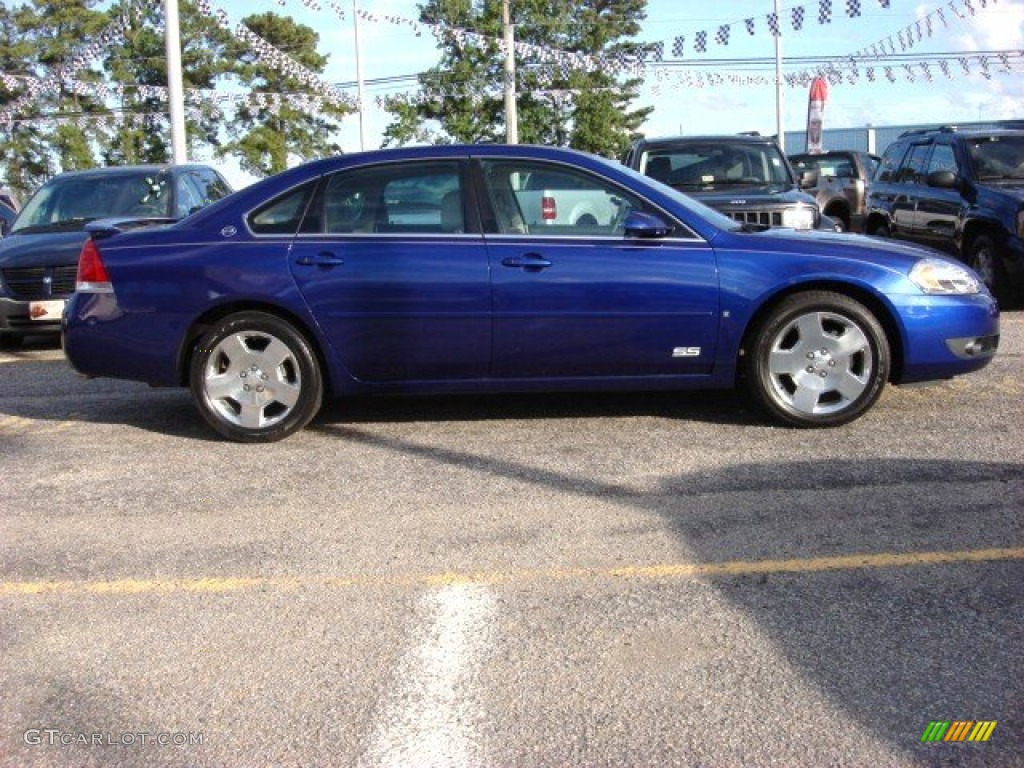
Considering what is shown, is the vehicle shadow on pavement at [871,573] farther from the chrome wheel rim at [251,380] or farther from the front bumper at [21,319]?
the front bumper at [21,319]

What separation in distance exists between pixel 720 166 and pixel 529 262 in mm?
5786

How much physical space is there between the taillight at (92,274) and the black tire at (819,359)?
360 centimetres

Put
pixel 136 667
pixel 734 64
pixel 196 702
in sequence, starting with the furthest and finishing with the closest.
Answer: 1. pixel 734 64
2. pixel 136 667
3. pixel 196 702

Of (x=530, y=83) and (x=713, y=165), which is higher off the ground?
(x=530, y=83)

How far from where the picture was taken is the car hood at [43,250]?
10.2 metres

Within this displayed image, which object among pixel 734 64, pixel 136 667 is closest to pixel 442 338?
pixel 136 667

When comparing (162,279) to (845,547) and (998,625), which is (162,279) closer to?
(845,547)

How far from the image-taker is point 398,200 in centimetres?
621

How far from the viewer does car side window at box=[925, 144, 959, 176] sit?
11.7 m

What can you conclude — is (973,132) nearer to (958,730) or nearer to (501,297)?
→ (501,297)

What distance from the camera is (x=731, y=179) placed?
36.4 feet

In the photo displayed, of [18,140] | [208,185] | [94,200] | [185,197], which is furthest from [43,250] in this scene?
[18,140]

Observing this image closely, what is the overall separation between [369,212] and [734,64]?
78.6 feet

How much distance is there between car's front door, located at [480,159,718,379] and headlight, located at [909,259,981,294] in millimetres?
1138
